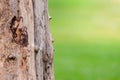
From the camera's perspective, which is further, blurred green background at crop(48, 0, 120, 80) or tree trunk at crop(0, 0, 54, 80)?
blurred green background at crop(48, 0, 120, 80)

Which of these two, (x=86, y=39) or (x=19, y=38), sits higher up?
(x=19, y=38)

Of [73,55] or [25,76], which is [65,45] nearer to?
[73,55]

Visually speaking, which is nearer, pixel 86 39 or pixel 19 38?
pixel 19 38

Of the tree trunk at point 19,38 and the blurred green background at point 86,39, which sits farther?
the blurred green background at point 86,39
